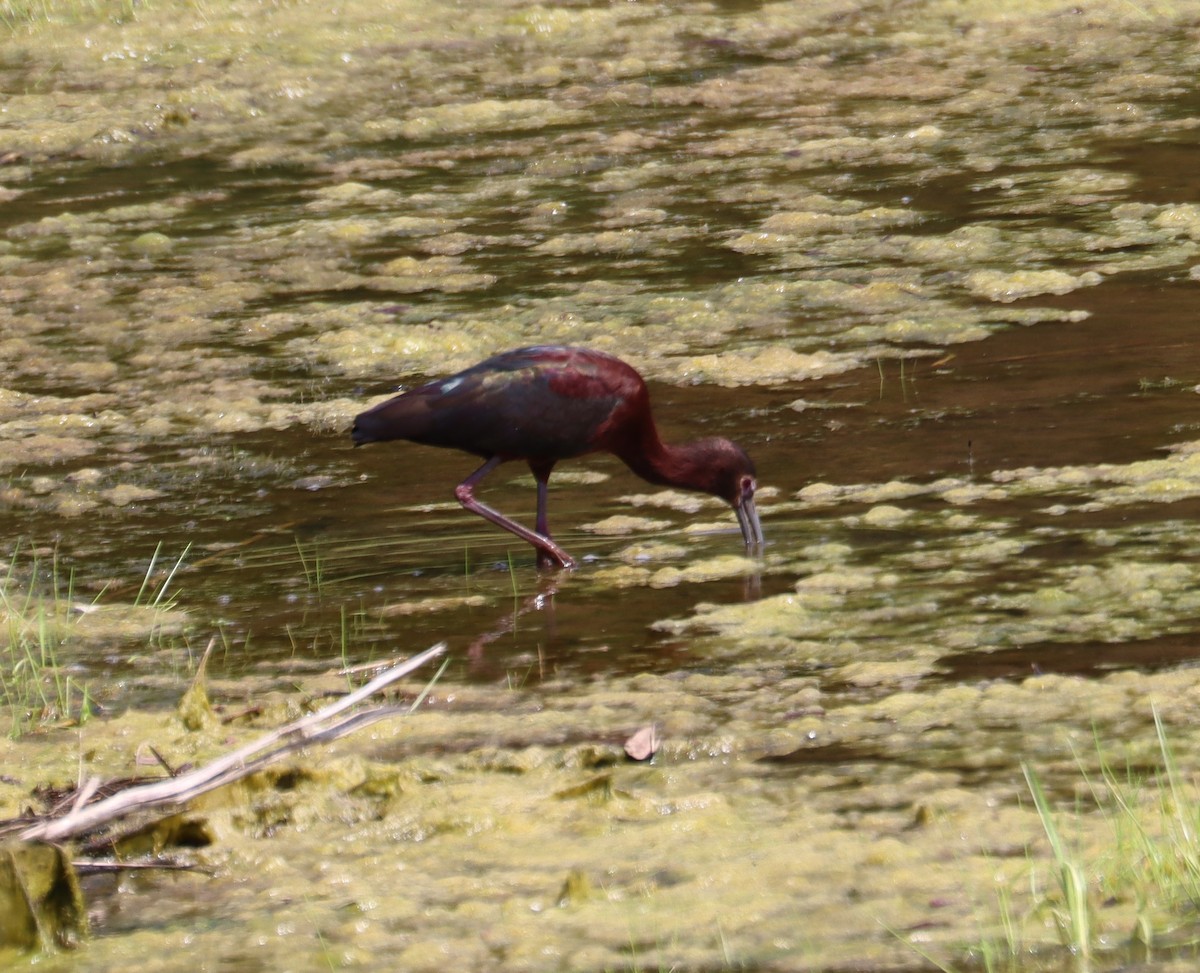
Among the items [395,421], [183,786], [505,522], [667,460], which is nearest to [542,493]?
[505,522]

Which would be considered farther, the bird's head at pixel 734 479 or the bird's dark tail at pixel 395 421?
the bird's dark tail at pixel 395 421

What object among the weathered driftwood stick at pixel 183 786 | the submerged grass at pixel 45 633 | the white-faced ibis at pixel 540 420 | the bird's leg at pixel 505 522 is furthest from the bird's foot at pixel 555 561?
the weathered driftwood stick at pixel 183 786

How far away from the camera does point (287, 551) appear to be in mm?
5141

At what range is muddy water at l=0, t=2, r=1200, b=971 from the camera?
303 cm

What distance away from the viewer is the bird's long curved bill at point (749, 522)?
193 inches

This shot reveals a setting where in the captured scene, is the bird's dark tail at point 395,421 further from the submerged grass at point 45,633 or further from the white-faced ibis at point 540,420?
the submerged grass at point 45,633

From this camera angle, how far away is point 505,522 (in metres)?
5.11

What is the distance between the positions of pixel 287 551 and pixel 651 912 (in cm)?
248

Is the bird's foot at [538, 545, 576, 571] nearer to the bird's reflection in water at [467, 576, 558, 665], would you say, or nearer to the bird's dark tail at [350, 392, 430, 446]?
the bird's reflection in water at [467, 576, 558, 665]

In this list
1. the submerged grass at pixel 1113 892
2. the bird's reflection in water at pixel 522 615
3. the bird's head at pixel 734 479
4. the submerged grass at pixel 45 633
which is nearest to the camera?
the submerged grass at pixel 1113 892

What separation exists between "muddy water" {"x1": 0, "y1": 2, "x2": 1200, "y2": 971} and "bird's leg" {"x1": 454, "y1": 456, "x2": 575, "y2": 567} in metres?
0.09

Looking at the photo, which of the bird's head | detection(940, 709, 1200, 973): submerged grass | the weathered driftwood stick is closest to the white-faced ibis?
the bird's head

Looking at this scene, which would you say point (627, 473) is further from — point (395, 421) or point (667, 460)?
point (395, 421)

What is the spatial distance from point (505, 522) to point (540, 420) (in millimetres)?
273
